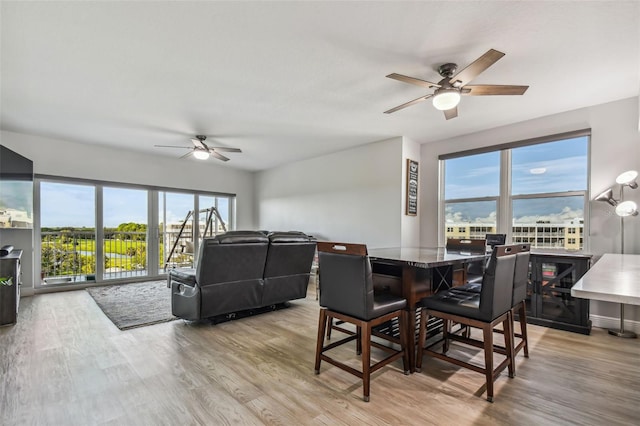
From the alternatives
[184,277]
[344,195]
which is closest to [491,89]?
[344,195]

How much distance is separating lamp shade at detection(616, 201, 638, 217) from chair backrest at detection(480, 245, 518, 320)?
211 cm

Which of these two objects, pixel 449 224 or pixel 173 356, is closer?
pixel 173 356

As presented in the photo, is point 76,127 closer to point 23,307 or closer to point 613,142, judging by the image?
point 23,307

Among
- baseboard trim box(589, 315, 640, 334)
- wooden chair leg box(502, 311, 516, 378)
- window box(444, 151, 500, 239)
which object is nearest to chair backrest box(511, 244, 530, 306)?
wooden chair leg box(502, 311, 516, 378)

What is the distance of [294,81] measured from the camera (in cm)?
298

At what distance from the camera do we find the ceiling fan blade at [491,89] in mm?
2463

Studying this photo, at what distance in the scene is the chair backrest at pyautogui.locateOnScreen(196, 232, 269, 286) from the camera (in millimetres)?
3074

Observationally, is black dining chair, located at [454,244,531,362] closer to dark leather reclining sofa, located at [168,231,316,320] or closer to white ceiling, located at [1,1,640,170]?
white ceiling, located at [1,1,640,170]

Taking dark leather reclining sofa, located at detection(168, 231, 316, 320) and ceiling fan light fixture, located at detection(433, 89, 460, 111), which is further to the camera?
dark leather reclining sofa, located at detection(168, 231, 316, 320)

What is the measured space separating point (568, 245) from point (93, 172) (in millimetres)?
7590

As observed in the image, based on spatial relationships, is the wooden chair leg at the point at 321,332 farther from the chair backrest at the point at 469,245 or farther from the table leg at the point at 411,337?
the chair backrest at the point at 469,245

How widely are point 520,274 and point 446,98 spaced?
5.22ft

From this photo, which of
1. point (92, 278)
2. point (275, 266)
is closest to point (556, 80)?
point (275, 266)

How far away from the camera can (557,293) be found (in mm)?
3332
